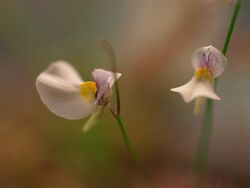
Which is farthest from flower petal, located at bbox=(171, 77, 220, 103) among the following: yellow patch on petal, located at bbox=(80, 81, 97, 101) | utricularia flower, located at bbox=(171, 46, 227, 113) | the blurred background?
the blurred background

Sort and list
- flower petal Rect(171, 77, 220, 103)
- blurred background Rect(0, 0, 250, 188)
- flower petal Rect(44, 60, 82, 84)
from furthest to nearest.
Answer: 1. blurred background Rect(0, 0, 250, 188)
2. flower petal Rect(44, 60, 82, 84)
3. flower petal Rect(171, 77, 220, 103)

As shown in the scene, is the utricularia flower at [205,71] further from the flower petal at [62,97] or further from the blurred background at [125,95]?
the blurred background at [125,95]

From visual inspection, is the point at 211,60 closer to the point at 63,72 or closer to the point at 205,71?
the point at 205,71

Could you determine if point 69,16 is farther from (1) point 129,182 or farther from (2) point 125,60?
(1) point 129,182

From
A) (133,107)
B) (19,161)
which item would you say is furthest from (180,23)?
(19,161)

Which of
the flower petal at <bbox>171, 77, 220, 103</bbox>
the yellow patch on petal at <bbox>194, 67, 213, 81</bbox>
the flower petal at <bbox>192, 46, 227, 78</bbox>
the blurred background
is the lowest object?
the blurred background

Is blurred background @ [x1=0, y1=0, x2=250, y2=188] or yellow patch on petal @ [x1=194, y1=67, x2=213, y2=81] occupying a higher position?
yellow patch on petal @ [x1=194, y1=67, x2=213, y2=81]

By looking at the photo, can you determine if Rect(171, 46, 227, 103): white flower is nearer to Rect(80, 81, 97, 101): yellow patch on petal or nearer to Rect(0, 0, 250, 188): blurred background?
Rect(80, 81, 97, 101): yellow patch on petal
